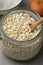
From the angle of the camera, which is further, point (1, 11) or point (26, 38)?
point (1, 11)

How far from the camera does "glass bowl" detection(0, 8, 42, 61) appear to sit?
0.57 m

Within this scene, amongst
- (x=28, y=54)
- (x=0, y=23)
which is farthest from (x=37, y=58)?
(x=0, y=23)

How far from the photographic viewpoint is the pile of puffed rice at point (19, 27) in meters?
0.59

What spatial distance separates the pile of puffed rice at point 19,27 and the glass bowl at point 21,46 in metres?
0.01

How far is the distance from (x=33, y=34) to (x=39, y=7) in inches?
4.8

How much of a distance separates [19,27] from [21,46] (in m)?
0.06

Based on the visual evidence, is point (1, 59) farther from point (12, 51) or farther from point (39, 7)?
point (39, 7)

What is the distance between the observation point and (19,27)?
61cm

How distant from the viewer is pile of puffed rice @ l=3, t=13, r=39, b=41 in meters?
0.59

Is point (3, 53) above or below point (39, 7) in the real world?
below

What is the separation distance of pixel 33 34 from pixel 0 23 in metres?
0.11

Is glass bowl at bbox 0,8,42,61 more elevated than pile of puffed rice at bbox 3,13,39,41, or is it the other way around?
pile of puffed rice at bbox 3,13,39,41

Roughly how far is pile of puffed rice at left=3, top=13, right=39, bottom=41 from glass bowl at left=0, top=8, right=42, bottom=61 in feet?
0.04

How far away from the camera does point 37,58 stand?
659 mm
